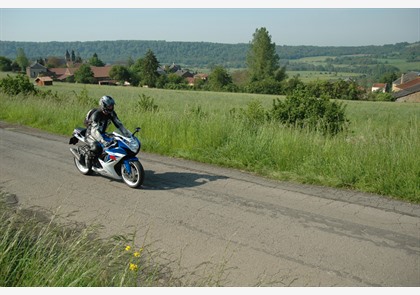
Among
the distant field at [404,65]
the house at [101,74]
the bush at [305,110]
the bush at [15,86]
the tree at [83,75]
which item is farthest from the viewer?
the distant field at [404,65]

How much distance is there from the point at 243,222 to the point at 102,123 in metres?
3.70

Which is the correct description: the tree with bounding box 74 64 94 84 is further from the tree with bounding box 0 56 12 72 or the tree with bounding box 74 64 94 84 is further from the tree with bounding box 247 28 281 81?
the tree with bounding box 247 28 281 81

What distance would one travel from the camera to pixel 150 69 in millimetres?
91062

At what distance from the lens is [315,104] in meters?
11.6

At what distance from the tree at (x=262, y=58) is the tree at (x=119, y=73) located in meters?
37.5

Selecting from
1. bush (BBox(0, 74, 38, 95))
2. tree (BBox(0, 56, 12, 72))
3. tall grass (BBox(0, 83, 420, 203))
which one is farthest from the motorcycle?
tree (BBox(0, 56, 12, 72))

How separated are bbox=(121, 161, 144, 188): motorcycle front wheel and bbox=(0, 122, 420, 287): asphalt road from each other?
12 cm

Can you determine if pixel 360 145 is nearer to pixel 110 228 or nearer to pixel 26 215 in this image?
pixel 110 228

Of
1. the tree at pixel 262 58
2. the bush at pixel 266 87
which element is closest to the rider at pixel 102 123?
the bush at pixel 266 87

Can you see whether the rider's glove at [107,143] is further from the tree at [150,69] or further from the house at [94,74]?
the house at [94,74]

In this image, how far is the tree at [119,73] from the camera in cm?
9957

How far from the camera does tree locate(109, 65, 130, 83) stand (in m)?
99.6

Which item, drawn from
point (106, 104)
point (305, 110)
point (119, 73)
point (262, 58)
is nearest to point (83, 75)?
point (119, 73)

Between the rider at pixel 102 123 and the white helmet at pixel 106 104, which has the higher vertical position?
the white helmet at pixel 106 104
